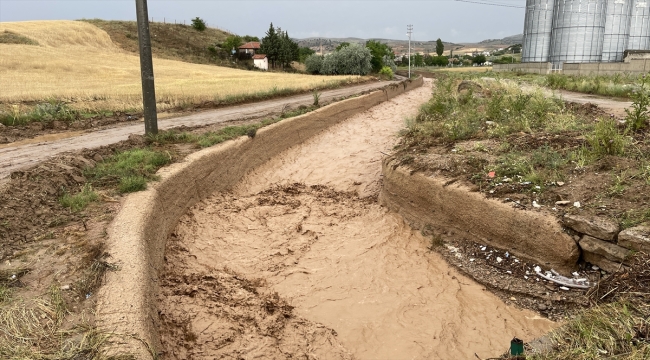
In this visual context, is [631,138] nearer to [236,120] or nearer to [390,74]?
[236,120]

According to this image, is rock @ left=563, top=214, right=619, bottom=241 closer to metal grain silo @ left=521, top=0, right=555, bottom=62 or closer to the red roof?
metal grain silo @ left=521, top=0, right=555, bottom=62

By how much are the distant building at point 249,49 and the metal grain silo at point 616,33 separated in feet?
164

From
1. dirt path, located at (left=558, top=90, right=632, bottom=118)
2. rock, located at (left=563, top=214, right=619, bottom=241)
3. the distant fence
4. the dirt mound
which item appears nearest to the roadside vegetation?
rock, located at (left=563, top=214, right=619, bottom=241)

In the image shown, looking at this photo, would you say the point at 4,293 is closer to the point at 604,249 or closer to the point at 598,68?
the point at 604,249

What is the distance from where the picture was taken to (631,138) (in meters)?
6.86

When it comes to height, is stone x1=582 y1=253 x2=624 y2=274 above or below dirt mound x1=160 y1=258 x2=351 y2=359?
above

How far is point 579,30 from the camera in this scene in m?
39.2

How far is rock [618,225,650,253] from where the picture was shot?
448cm

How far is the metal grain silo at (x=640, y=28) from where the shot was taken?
135 feet

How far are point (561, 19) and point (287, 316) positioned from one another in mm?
43676

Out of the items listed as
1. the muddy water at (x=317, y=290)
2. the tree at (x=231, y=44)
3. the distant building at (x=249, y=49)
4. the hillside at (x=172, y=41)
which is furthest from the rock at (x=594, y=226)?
the distant building at (x=249, y=49)

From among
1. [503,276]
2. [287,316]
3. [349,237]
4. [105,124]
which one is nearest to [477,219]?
[503,276]

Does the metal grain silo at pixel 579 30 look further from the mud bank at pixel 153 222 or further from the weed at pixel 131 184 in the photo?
the weed at pixel 131 184

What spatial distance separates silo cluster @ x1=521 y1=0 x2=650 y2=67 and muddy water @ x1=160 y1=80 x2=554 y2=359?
1539 inches
